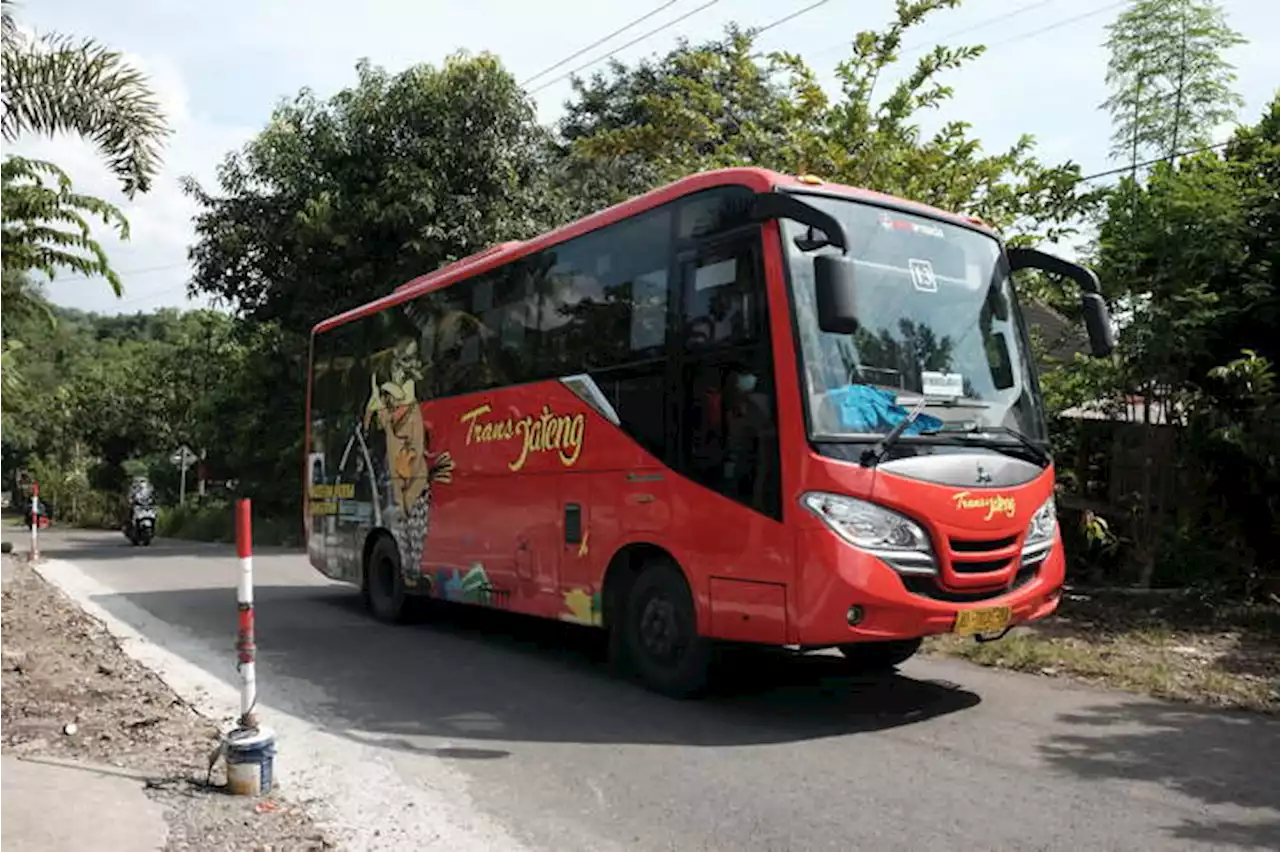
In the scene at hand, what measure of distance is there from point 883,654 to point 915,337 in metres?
2.64

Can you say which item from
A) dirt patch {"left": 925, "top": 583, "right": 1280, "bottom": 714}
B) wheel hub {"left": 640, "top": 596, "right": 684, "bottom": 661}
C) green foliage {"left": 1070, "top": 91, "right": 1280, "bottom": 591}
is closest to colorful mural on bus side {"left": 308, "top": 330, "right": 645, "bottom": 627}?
wheel hub {"left": 640, "top": 596, "right": 684, "bottom": 661}

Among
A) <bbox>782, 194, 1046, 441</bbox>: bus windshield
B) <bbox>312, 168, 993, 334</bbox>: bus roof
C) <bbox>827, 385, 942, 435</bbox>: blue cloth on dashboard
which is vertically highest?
<bbox>312, 168, 993, 334</bbox>: bus roof

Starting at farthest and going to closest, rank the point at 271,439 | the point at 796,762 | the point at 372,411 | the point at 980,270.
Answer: the point at 271,439 < the point at 372,411 < the point at 980,270 < the point at 796,762

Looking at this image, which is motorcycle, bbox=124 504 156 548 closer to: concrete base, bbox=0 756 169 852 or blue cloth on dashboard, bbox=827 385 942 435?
concrete base, bbox=0 756 169 852

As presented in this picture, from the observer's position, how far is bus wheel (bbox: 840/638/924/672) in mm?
7953

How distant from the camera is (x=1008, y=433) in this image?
6789 millimetres

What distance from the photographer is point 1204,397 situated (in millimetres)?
10500

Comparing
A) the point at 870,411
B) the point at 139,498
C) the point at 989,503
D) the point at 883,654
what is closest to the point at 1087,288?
the point at 989,503

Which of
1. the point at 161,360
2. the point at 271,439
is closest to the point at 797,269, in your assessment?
the point at 271,439

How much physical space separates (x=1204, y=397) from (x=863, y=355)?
5.81m

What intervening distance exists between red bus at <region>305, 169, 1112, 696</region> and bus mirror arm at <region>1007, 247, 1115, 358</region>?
0.02 metres

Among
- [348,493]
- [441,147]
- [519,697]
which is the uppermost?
[441,147]

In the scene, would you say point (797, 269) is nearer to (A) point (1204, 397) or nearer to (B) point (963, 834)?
(B) point (963, 834)

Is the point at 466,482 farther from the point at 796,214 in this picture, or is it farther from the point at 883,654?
the point at 796,214
